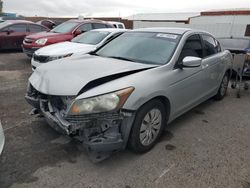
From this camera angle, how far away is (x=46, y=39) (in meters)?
8.02

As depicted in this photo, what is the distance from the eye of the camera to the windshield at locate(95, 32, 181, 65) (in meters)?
3.37

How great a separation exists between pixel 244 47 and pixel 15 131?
21.8ft

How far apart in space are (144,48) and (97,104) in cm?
148

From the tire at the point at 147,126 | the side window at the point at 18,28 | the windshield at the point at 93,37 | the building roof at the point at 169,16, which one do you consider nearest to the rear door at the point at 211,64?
the tire at the point at 147,126

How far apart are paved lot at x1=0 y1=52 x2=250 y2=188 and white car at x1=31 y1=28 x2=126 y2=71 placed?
92.7 inches

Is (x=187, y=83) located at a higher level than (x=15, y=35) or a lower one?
higher

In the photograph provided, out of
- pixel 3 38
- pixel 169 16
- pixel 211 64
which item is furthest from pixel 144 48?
pixel 169 16

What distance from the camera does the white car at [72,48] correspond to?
616 cm

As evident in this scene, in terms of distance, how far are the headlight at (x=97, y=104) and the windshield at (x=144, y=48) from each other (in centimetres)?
101

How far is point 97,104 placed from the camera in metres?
2.48

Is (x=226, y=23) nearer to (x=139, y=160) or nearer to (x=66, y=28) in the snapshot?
(x=66, y=28)

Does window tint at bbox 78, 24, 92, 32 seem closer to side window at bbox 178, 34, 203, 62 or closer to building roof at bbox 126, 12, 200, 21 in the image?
side window at bbox 178, 34, 203, 62

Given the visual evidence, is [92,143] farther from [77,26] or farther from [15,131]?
[77,26]

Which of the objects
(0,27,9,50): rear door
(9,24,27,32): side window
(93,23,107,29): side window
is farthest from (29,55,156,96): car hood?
(9,24,27,32): side window
